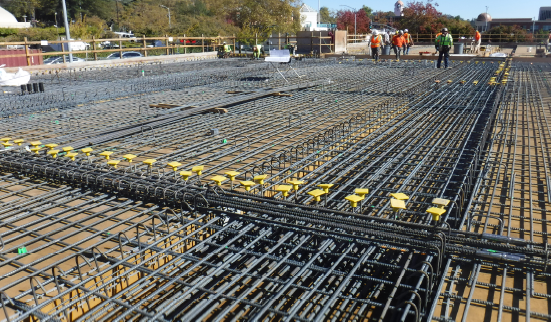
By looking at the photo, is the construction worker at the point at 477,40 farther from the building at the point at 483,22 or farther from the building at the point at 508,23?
the building at the point at 508,23

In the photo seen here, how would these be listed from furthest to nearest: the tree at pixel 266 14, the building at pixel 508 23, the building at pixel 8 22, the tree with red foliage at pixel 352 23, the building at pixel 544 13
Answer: the building at pixel 544 13
the building at pixel 508 23
the building at pixel 8 22
the tree with red foliage at pixel 352 23
the tree at pixel 266 14

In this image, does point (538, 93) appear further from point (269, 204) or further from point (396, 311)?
point (396, 311)

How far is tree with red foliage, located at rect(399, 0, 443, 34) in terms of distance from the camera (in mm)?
38275

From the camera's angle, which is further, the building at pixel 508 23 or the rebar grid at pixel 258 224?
the building at pixel 508 23

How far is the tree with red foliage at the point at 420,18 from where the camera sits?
38.3 meters

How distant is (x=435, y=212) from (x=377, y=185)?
50.9 inches

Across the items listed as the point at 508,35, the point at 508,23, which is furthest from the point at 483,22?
the point at 508,35

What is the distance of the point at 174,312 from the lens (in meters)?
2.59

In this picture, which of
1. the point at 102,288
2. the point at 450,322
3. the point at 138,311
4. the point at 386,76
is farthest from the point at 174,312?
the point at 386,76

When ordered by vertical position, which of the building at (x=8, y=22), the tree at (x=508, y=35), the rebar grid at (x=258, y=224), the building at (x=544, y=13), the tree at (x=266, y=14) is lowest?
the rebar grid at (x=258, y=224)

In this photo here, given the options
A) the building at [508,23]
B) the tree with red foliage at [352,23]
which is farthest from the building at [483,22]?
the tree with red foliage at [352,23]

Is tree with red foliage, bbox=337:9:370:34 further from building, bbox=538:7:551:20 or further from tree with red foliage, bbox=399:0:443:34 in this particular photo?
building, bbox=538:7:551:20

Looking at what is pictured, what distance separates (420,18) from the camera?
39.1 m

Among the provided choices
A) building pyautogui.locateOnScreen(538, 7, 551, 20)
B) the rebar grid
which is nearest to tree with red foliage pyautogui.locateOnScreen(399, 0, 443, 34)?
the rebar grid
